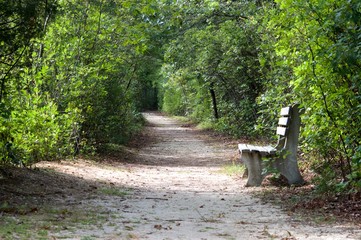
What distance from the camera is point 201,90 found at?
109ft

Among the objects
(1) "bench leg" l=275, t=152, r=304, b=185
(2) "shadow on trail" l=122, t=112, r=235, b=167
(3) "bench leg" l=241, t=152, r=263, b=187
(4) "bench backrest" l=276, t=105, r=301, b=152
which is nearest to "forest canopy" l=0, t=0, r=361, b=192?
(4) "bench backrest" l=276, t=105, r=301, b=152

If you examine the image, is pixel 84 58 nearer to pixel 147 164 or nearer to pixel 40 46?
pixel 40 46

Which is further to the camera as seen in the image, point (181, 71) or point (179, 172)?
point (181, 71)

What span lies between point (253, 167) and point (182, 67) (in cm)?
1638

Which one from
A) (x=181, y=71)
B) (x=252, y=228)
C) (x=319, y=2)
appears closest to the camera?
(x=252, y=228)

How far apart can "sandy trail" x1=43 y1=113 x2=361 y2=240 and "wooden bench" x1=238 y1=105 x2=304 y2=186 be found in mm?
456

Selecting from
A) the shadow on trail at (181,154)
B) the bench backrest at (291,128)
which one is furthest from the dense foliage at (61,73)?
the bench backrest at (291,128)

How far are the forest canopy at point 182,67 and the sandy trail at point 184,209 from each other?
1.09 m

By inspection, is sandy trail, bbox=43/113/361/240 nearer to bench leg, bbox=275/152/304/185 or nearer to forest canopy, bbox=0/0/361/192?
bench leg, bbox=275/152/304/185

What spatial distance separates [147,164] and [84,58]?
152 inches

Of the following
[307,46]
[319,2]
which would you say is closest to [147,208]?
[307,46]

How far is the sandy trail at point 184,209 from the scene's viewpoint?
5316mm

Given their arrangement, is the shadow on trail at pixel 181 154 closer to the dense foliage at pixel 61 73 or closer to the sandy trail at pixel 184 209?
the sandy trail at pixel 184 209

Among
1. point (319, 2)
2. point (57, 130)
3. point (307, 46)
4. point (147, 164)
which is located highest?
point (319, 2)
